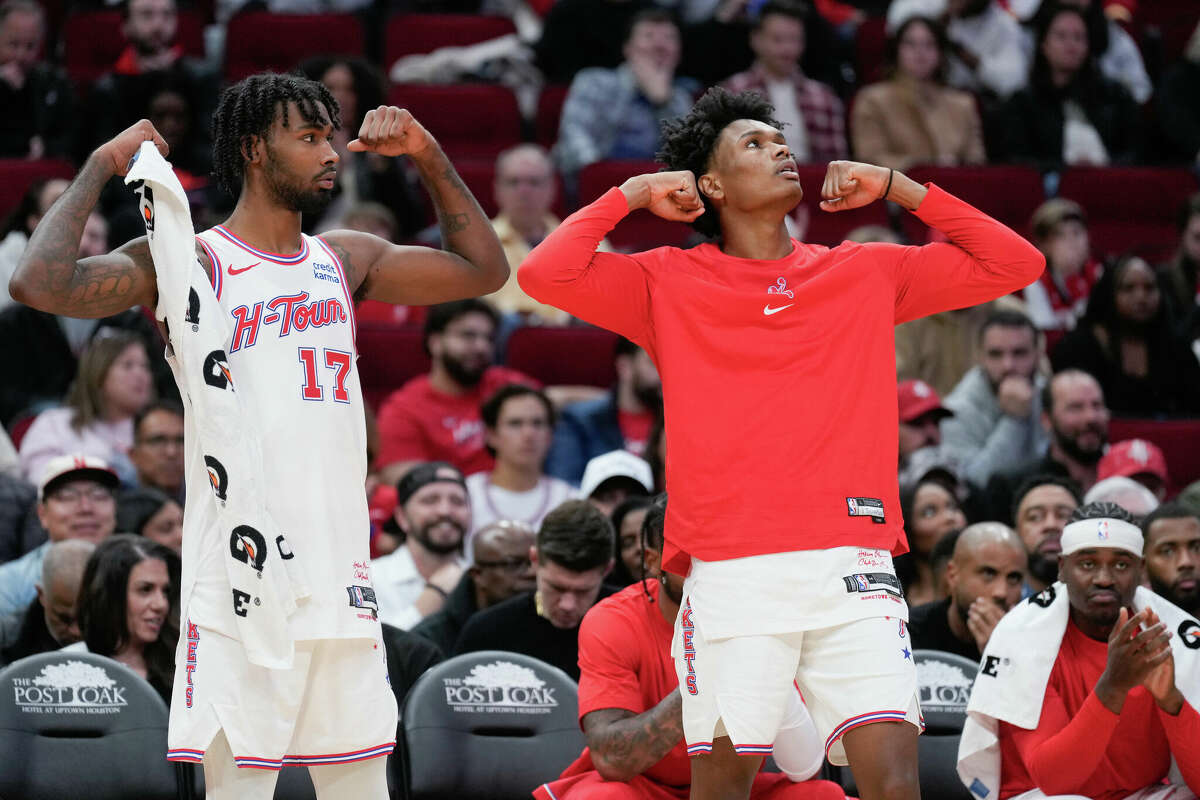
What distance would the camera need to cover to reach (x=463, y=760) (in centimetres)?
536

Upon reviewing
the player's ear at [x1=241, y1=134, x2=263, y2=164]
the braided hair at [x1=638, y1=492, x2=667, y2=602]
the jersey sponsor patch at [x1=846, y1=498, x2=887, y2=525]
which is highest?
the player's ear at [x1=241, y1=134, x2=263, y2=164]

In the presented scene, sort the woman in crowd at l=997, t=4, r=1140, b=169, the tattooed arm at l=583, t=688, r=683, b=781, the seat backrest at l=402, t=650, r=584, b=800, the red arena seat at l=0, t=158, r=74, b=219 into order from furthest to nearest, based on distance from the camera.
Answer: the woman in crowd at l=997, t=4, r=1140, b=169 → the red arena seat at l=0, t=158, r=74, b=219 → the seat backrest at l=402, t=650, r=584, b=800 → the tattooed arm at l=583, t=688, r=683, b=781

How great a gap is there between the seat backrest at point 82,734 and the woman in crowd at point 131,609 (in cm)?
40

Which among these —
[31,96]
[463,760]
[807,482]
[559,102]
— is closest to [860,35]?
[559,102]

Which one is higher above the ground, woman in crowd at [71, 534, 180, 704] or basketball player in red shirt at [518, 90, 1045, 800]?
basketball player in red shirt at [518, 90, 1045, 800]

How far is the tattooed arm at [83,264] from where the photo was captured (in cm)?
354

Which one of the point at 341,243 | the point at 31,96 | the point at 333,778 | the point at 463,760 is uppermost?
the point at 31,96

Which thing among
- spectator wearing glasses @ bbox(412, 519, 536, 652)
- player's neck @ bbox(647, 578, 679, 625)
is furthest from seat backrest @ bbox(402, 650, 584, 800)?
spectator wearing glasses @ bbox(412, 519, 536, 652)

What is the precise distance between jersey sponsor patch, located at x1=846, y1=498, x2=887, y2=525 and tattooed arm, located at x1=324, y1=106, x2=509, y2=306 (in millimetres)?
1035

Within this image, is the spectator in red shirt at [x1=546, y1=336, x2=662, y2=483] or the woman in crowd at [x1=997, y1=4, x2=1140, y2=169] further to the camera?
the woman in crowd at [x1=997, y1=4, x2=1140, y2=169]

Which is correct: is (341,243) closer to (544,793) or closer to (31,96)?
(544,793)

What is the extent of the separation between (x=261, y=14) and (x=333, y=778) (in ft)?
23.9

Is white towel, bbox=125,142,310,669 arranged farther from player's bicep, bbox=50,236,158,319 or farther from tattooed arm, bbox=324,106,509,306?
tattooed arm, bbox=324,106,509,306

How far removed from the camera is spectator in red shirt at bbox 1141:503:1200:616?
6062 millimetres
